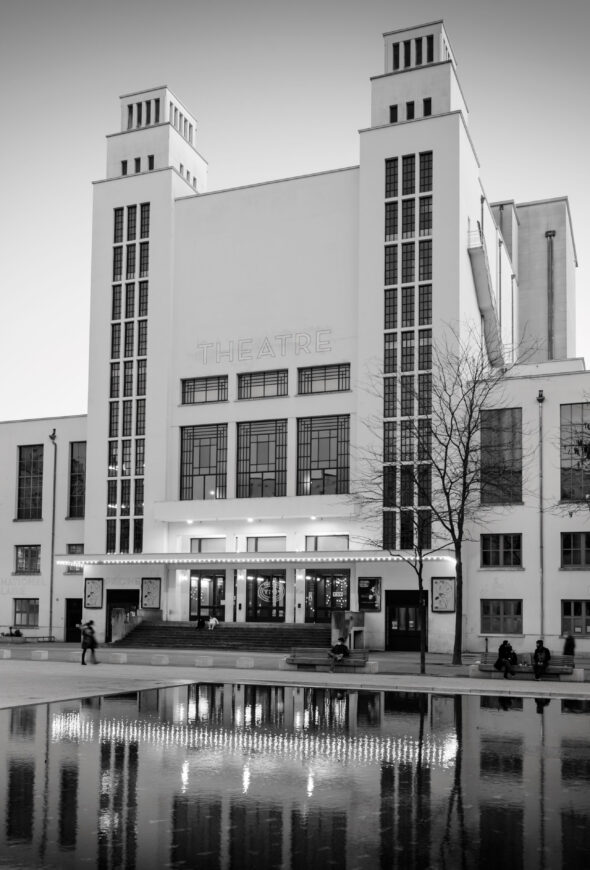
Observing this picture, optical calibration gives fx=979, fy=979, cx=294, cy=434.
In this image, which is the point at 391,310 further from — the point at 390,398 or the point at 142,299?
the point at 142,299

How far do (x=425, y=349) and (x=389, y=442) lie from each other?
16.2 ft

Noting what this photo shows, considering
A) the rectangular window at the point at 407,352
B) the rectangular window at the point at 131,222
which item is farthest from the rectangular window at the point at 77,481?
the rectangular window at the point at 407,352

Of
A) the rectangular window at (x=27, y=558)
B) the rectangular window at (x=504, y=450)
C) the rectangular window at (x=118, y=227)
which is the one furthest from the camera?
the rectangular window at (x=27, y=558)

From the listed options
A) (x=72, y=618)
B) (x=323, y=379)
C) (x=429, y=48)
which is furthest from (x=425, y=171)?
(x=72, y=618)

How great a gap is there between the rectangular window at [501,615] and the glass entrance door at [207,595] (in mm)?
13935

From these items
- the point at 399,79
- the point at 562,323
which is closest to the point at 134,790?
the point at 399,79

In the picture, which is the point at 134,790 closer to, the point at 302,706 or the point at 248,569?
the point at 302,706

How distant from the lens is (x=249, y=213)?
2125 inches

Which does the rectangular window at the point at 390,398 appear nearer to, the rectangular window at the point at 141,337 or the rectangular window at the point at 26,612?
the rectangular window at the point at 141,337

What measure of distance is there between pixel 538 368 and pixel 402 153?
1365cm

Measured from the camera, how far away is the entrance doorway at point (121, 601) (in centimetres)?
5331

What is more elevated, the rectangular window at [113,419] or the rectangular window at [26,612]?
the rectangular window at [113,419]

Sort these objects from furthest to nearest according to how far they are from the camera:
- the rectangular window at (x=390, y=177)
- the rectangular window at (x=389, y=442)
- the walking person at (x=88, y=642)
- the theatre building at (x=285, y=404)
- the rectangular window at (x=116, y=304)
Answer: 1. the rectangular window at (x=116, y=304)
2. the rectangular window at (x=390, y=177)
3. the rectangular window at (x=389, y=442)
4. the theatre building at (x=285, y=404)
5. the walking person at (x=88, y=642)

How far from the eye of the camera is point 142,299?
182 ft
